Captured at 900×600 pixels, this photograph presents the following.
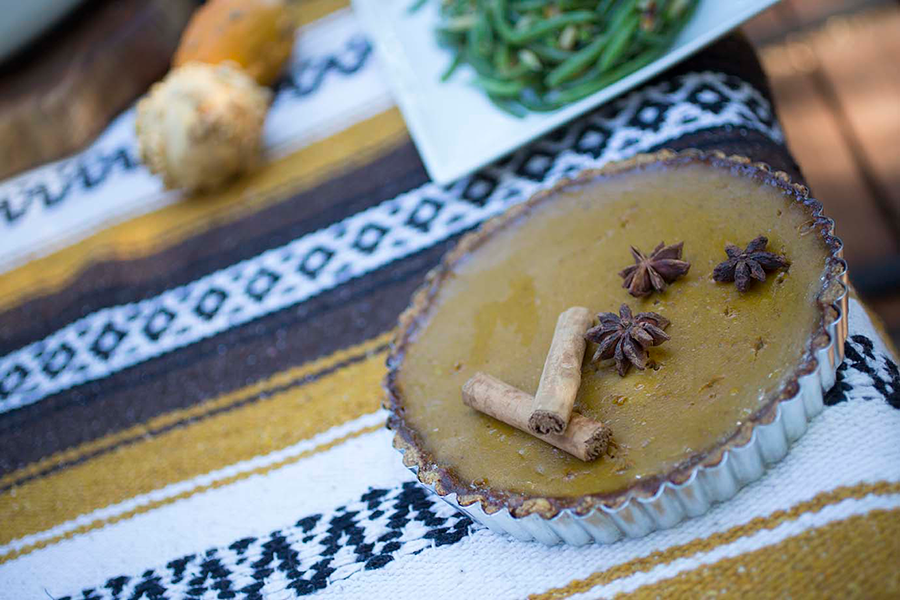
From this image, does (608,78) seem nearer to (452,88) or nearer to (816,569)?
(452,88)

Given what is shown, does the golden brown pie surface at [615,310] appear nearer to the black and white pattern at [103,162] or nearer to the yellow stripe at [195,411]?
the yellow stripe at [195,411]

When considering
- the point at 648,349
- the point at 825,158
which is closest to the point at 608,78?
the point at 648,349

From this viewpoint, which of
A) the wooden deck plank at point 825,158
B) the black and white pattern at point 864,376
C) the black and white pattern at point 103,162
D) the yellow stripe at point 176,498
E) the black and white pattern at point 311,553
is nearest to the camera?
the black and white pattern at point 864,376

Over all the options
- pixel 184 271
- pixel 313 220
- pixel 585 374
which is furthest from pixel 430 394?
pixel 184 271

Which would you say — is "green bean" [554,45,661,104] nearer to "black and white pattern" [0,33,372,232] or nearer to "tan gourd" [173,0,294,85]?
"black and white pattern" [0,33,372,232]

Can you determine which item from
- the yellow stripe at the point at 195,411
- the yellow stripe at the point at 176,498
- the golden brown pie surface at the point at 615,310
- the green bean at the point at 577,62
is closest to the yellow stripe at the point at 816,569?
the golden brown pie surface at the point at 615,310

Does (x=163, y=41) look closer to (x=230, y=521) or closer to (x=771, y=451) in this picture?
(x=230, y=521)
